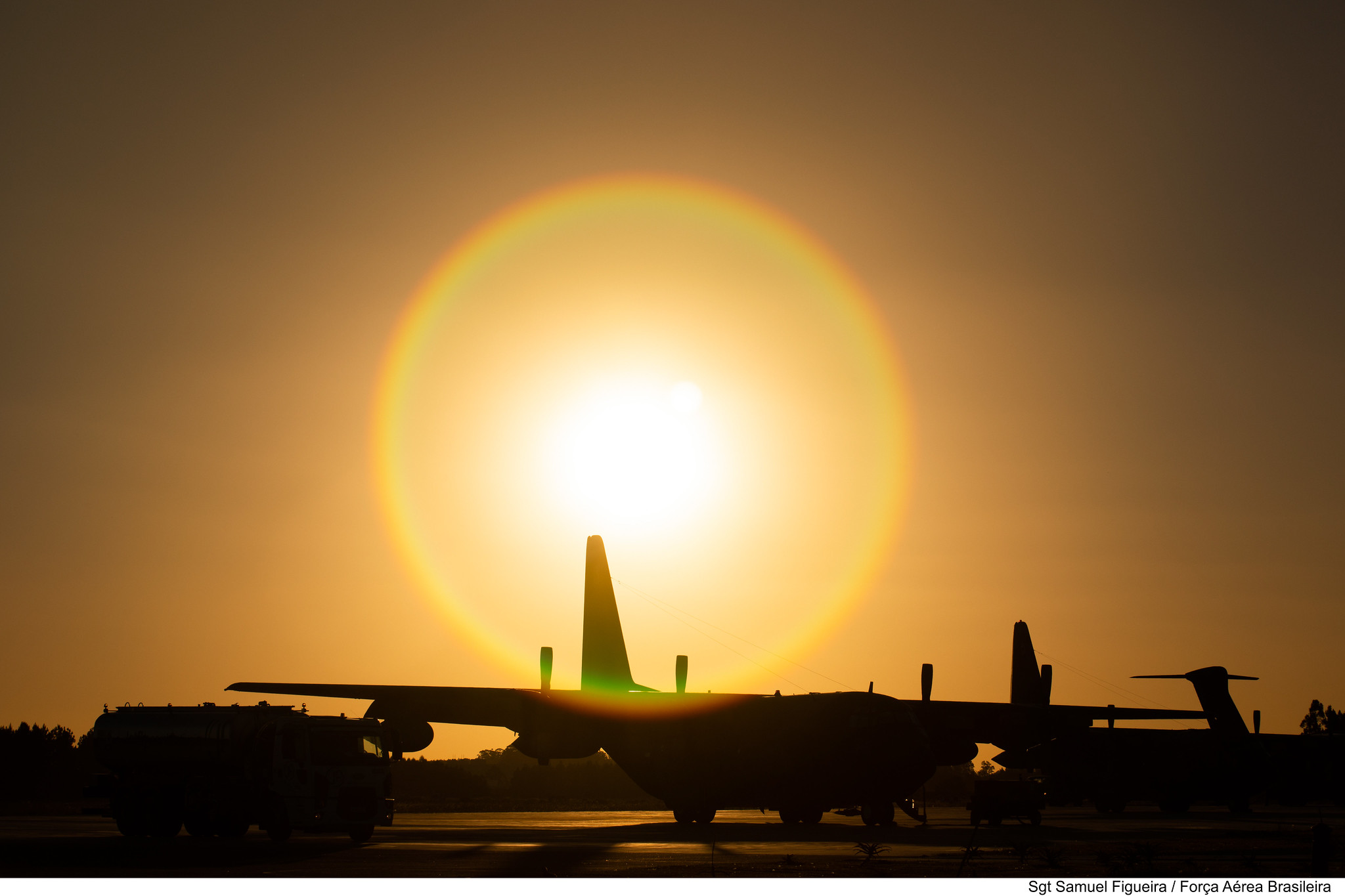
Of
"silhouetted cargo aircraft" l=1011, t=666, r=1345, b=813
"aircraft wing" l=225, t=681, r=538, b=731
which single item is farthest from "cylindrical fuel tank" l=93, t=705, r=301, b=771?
"silhouetted cargo aircraft" l=1011, t=666, r=1345, b=813

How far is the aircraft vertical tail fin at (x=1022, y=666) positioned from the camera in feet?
206

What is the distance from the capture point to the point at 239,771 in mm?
25172

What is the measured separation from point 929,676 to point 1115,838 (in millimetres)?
18189

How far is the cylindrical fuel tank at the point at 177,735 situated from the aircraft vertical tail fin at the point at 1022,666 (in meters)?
46.2

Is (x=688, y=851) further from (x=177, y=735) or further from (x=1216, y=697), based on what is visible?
(x=1216, y=697)

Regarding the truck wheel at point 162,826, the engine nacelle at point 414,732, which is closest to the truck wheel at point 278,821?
the truck wheel at point 162,826

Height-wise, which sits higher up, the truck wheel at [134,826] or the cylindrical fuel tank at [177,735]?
the cylindrical fuel tank at [177,735]

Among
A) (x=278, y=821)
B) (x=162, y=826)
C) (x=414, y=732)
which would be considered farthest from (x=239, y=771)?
(x=414, y=732)

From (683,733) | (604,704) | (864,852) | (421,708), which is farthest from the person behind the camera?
(421,708)

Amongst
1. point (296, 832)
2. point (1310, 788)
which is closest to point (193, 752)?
point (296, 832)

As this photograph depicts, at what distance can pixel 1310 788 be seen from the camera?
43.9 m

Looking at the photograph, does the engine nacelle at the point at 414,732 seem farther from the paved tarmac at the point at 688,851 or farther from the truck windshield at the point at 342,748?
the truck windshield at the point at 342,748

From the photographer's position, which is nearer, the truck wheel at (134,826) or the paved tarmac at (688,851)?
the paved tarmac at (688,851)

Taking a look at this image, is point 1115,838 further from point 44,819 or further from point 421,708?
point 44,819
